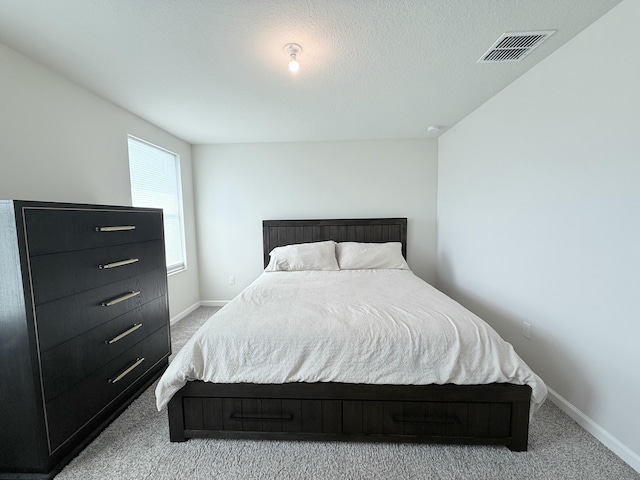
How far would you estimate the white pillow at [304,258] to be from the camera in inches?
118

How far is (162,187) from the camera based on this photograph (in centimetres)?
303

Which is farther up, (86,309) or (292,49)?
(292,49)

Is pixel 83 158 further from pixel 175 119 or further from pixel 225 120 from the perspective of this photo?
pixel 225 120

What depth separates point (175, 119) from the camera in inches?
103

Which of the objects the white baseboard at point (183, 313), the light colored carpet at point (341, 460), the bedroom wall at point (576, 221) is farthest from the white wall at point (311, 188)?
the light colored carpet at point (341, 460)

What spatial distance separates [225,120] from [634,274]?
321 cm

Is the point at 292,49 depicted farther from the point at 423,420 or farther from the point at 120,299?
the point at 423,420

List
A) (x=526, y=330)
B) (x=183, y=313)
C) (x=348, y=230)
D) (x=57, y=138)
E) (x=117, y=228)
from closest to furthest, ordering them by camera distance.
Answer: (x=117, y=228) → (x=57, y=138) → (x=526, y=330) → (x=183, y=313) → (x=348, y=230)

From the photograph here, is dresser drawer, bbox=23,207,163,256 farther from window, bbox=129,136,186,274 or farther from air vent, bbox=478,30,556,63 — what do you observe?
air vent, bbox=478,30,556,63

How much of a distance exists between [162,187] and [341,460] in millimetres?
3153

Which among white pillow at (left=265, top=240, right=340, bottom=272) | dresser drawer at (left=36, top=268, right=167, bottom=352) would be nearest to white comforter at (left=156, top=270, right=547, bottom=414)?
dresser drawer at (left=36, top=268, right=167, bottom=352)

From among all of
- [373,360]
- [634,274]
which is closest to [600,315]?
[634,274]

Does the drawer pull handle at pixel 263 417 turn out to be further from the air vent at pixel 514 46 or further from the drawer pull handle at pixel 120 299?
the air vent at pixel 514 46

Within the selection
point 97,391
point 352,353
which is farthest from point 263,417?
point 97,391
